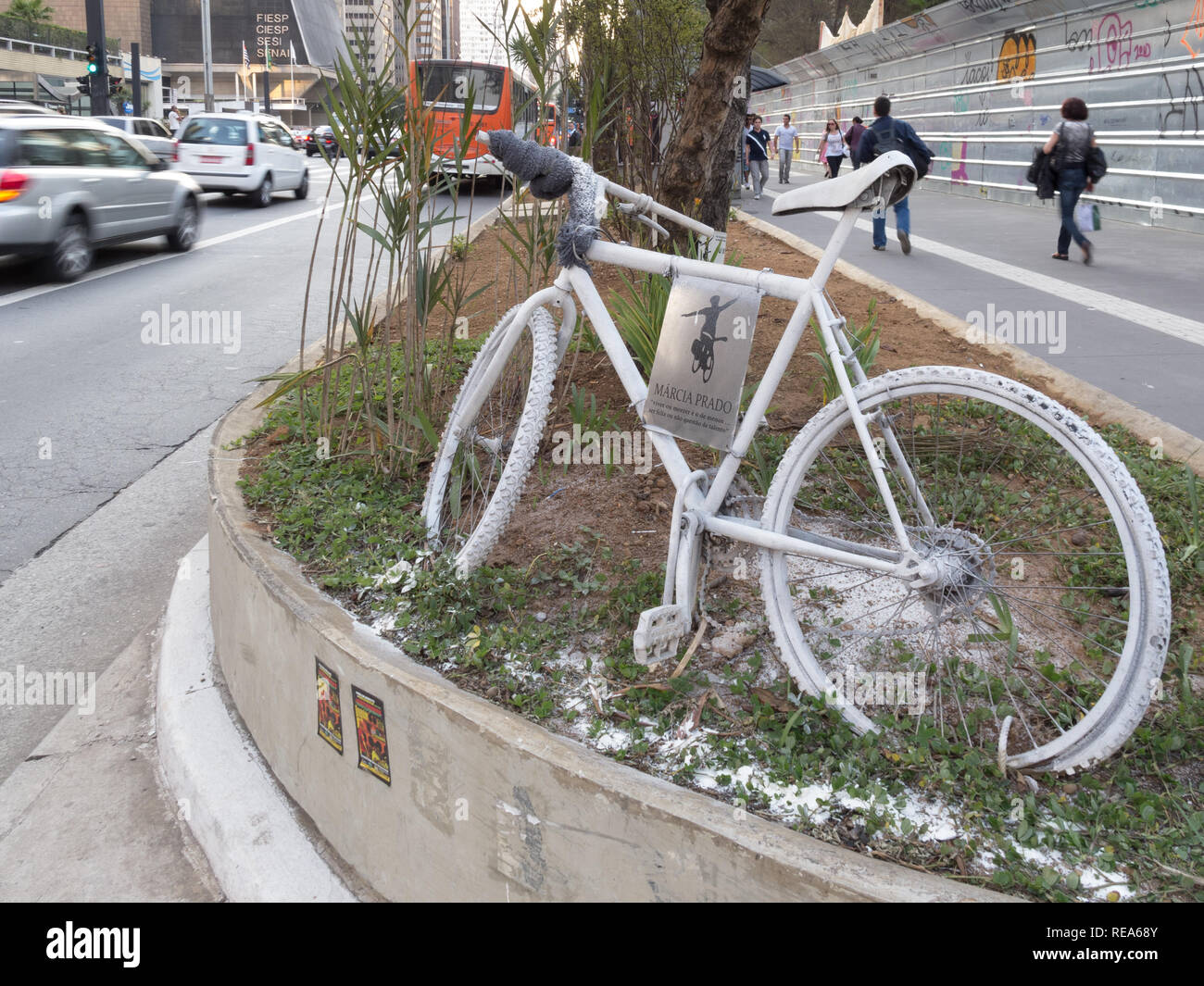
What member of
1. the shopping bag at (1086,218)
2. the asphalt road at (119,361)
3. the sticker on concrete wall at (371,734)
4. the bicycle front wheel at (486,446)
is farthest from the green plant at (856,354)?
the shopping bag at (1086,218)

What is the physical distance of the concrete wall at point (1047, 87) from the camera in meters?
13.6

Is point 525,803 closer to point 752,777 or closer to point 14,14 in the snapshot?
point 752,777

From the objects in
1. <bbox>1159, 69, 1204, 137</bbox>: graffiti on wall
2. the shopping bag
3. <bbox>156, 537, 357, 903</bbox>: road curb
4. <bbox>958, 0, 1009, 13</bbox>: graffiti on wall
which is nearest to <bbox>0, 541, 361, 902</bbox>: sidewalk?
<bbox>156, 537, 357, 903</bbox>: road curb

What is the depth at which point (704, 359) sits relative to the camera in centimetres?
297

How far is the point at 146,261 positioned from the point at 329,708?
41.1ft

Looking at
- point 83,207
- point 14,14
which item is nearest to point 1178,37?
point 83,207

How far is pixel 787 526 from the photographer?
110 inches

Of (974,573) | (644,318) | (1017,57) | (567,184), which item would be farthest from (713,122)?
(1017,57)

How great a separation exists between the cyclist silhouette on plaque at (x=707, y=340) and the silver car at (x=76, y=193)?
34.3 feet

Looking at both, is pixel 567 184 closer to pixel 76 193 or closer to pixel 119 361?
pixel 119 361

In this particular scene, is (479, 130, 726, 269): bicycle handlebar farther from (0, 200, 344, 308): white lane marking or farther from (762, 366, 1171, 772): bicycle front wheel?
(0, 200, 344, 308): white lane marking

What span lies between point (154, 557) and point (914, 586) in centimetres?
396

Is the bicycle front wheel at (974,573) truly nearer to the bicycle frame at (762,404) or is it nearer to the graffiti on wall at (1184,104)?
the bicycle frame at (762,404)

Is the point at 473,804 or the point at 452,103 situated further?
the point at 452,103
